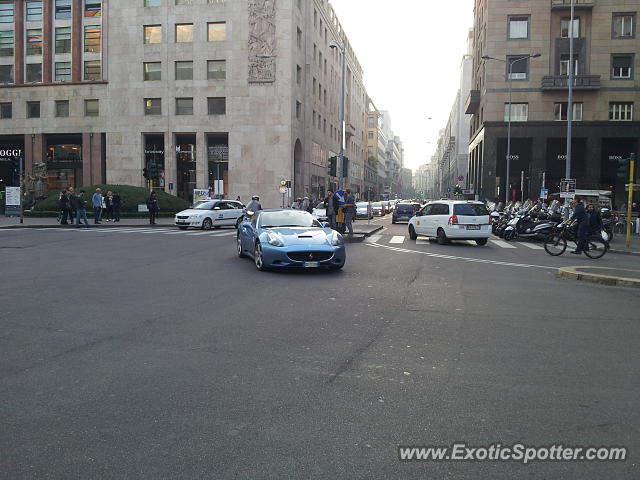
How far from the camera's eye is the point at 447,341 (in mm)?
6395

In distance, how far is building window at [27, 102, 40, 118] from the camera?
5634 centimetres

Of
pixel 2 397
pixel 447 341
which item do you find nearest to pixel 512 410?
pixel 447 341

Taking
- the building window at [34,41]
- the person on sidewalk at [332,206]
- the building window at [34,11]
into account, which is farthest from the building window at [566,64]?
the building window at [34,11]

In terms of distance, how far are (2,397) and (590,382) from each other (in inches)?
182

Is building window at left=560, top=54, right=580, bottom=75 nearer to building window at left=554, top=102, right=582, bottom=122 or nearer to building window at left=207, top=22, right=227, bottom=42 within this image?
building window at left=554, top=102, right=582, bottom=122

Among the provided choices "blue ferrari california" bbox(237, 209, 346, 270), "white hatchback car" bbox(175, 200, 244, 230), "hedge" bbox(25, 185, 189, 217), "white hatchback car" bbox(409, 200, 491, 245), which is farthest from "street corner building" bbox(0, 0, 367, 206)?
"blue ferrari california" bbox(237, 209, 346, 270)

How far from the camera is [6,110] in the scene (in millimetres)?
57219

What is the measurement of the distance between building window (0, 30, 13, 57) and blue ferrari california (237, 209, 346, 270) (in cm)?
5366

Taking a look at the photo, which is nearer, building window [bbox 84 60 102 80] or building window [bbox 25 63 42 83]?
building window [bbox 84 60 102 80]

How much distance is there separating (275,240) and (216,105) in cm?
4366

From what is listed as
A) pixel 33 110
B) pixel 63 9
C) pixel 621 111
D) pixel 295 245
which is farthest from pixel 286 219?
pixel 33 110

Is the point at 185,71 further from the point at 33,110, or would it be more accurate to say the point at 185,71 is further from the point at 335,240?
the point at 335,240

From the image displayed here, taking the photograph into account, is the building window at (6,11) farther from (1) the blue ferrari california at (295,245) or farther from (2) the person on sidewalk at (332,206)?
(1) the blue ferrari california at (295,245)

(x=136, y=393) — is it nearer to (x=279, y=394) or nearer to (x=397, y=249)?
(x=279, y=394)
